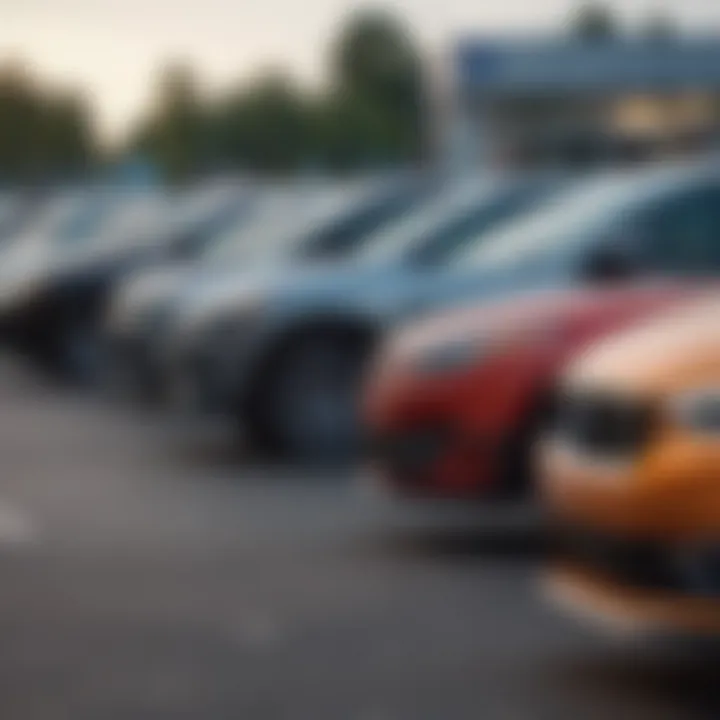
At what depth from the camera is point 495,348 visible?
11133 millimetres

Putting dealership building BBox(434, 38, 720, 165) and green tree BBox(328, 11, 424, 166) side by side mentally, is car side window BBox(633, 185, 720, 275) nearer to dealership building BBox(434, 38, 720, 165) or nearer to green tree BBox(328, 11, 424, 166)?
dealership building BBox(434, 38, 720, 165)

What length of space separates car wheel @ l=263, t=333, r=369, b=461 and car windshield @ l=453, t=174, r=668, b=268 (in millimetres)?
1134

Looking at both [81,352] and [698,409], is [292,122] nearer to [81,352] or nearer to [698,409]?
[81,352]

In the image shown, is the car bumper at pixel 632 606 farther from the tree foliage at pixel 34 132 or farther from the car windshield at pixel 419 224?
the tree foliage at pixel 34 132

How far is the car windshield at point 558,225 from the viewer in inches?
525

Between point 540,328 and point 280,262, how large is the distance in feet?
22.0

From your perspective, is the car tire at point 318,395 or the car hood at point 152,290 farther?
the car hood at point 152,290

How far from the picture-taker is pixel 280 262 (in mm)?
17703

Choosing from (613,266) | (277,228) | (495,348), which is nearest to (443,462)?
(495,348)

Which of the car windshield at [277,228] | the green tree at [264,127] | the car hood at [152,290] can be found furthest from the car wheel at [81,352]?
the green tree at [264,127]

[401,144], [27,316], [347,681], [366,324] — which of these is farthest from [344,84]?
[347,681]

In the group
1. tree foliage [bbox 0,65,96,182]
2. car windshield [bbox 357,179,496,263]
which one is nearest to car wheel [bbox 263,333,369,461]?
car windshield [bbox 357,179,496,263]

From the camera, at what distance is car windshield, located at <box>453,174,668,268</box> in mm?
13344

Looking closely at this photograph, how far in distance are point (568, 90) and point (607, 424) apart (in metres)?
47.3
